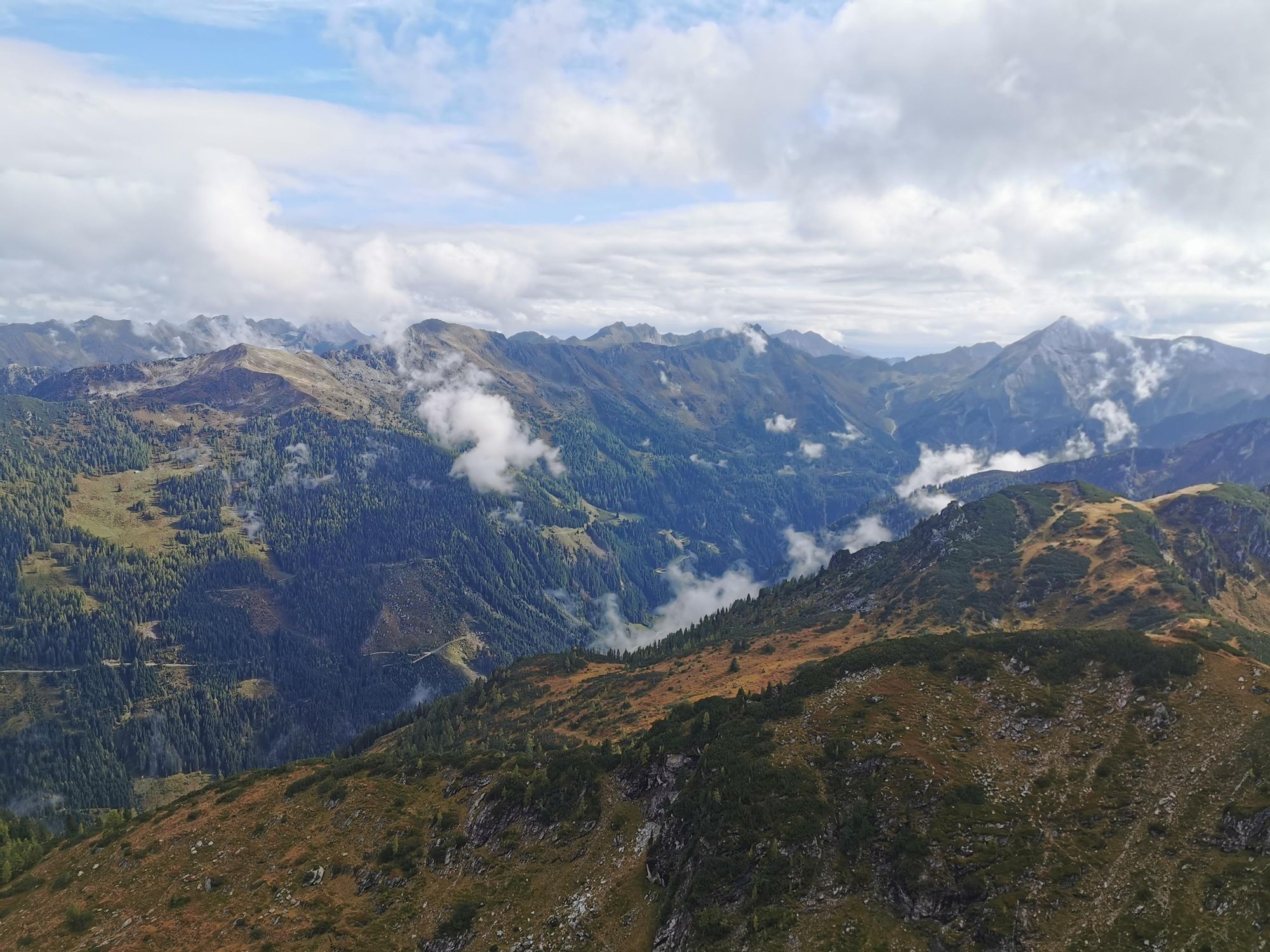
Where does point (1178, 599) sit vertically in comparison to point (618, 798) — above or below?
below

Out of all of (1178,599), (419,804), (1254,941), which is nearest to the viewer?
(1254,941)

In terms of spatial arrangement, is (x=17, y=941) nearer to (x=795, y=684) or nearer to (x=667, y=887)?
(x=667, y=887)

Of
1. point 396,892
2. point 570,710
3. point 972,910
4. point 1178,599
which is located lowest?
point 570,710

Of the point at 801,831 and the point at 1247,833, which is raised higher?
the point at 1247,833

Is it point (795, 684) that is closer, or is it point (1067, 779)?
point (1067, 779)

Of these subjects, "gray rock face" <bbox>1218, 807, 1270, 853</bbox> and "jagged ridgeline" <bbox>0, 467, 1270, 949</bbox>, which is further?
"jagged ridgeline" <bbox>0, 467, 1270, 949</bbox>

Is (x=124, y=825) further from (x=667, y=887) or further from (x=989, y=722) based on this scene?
(x=989, y=722)

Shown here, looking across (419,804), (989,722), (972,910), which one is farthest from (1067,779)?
(419,804)

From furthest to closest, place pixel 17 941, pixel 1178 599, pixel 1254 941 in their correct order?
pixel 1178 599, pixel 17 941, pixel 1254 941

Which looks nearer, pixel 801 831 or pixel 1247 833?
pixel 1247 833

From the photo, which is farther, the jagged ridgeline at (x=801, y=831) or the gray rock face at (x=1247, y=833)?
the jagged ridgeline at (x=801, y=831)
